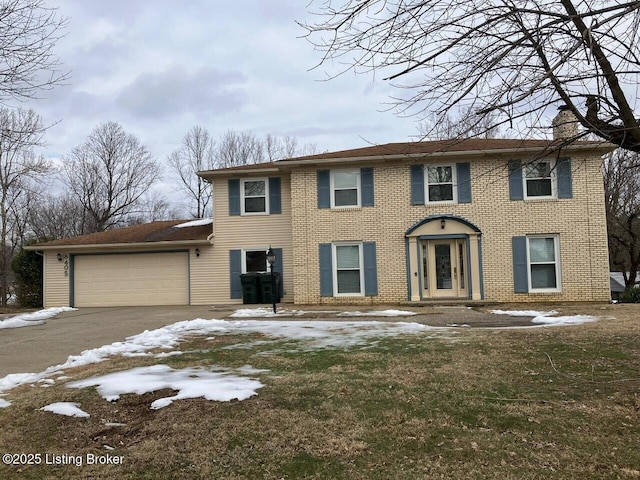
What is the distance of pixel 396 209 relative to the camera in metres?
15.2

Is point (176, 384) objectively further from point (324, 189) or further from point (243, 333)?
point (324, 189)

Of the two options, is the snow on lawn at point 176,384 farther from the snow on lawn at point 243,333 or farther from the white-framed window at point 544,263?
the white-framed window at point 544,263

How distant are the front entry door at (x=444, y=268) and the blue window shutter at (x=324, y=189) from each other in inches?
130

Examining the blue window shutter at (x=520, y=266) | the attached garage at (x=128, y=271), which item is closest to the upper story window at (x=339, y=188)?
the attached garage at (x=128, y=271)

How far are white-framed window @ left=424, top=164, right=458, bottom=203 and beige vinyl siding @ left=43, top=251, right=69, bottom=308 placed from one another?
41.4 ft

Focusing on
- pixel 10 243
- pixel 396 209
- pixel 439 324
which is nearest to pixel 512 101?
pixel 439 324

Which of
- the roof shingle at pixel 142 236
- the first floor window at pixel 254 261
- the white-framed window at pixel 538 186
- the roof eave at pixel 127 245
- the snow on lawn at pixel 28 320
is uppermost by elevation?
the white-framed window at pixel 538 186

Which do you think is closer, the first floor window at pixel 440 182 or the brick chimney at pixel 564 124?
the brick chimney at pixel 564 124

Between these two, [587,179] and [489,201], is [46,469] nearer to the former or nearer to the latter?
[489,201]

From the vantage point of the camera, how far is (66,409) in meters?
4.32

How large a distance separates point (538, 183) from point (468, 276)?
11.5 feet

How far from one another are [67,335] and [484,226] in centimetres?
1148

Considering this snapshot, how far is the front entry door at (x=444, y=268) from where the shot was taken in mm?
15195

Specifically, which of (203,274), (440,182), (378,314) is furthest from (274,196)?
(378,314)
